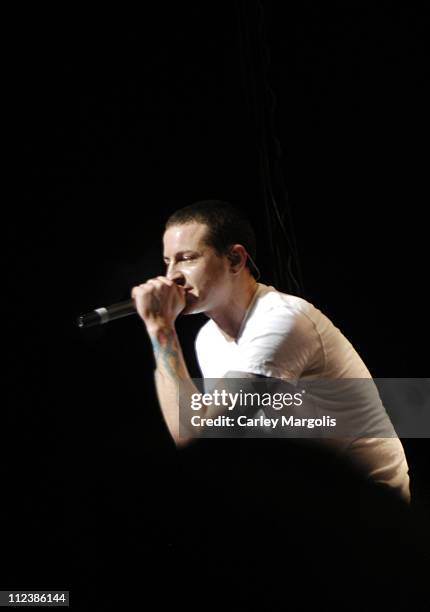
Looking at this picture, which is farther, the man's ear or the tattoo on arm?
the man's ear

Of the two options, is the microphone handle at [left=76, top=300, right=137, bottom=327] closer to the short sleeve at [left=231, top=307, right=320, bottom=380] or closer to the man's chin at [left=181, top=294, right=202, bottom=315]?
the man's chin at [left=181, top=294, right=202, bottom=315]

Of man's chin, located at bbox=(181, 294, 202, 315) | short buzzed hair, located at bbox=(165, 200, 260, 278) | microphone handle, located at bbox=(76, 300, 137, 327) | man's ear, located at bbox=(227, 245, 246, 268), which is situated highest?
short buzzed hair, located at bbox=(165, 200, 260, 278)

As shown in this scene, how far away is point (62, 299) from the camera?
1860 millimetres

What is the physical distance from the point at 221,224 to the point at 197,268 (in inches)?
5.8

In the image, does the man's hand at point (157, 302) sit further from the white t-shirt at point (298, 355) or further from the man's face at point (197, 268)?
the white t-shirt at point (298, 355)

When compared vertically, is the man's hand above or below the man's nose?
below

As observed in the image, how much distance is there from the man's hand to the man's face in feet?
0.18

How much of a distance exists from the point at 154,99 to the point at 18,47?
375 millimetres

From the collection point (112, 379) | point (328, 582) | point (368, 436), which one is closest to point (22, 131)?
point (112, 379)

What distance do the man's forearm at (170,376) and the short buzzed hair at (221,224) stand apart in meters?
0.25

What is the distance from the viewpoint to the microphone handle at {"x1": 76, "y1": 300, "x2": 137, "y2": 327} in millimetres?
1588

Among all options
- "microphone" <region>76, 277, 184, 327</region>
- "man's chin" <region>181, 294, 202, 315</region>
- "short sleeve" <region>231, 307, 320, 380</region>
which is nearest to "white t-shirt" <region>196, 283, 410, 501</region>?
"short sleeve" <region>231, 307, 320, 380</region>

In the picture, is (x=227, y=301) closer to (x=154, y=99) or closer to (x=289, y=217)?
(x=289, y=217)

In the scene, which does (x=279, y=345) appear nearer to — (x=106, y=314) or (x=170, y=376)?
(x=170, y=376)
